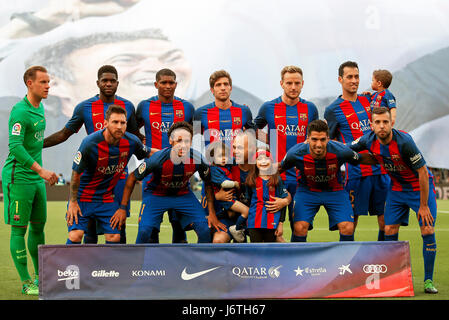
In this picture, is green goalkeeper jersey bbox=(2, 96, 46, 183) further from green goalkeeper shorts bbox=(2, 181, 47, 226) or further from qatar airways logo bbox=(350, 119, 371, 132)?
qatar airways logo bbox=(350, 119, 371, 132)

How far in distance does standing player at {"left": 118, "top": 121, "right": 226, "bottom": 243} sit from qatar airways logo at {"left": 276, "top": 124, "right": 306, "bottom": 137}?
1.02 metres

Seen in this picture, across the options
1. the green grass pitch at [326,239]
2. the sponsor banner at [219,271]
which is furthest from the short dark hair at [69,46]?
the sponsor banner at [219,271]

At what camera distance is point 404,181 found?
5.11 m

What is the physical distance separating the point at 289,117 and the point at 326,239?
396 centimetres

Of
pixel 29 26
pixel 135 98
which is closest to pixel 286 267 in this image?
pixel 135 98

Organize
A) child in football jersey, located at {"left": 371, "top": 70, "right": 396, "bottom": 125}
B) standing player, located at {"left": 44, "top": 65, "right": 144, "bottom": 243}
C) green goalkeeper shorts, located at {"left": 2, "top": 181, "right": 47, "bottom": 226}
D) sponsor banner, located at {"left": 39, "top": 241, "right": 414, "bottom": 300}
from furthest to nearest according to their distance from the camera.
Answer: child in football jersey, located at {"left": 371, "top": 70, "right": 396, "bottom": 125}
standing player, located at {"left": 44, "top": 65, "right": 144, "bottom": 243}
green goalkeeper shorts, located at {"left": 2, "top": 181, "right": 47, "bottom": 226}
sponsor banner, located at {"left": 39, "top": 241, "right": 414, "bottom": 300}

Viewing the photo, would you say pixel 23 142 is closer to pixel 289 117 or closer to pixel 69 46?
pixel 289 117

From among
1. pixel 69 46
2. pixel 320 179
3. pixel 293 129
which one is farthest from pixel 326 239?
pixel 69 46

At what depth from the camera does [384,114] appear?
490cm

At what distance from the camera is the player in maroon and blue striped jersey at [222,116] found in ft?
18.8

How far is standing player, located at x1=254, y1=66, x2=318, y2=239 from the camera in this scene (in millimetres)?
5805

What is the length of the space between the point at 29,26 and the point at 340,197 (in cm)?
2269

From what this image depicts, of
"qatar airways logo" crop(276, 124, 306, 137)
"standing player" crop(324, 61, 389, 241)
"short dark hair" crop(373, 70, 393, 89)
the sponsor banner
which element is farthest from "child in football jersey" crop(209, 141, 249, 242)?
"short dark hair" crop(373, 70, 393, 89)

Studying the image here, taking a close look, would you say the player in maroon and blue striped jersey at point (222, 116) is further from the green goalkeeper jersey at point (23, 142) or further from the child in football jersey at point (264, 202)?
the green goalkeeper jersey at point (23, 142)
